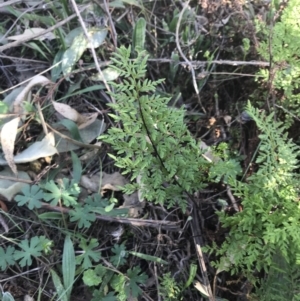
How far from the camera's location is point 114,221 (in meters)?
1.77

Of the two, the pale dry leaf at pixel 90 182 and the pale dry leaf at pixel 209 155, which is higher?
the pale dry leaf at pixel 209 155

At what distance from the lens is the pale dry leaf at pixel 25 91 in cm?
193

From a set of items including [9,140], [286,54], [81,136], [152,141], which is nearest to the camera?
[152,141]

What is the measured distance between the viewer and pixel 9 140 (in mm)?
1839

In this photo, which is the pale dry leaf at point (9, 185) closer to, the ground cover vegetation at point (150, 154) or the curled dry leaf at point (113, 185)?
the ground cover vegetation at point (150, 154)

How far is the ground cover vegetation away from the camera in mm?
1478

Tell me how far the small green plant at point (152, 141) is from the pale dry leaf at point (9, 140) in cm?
53

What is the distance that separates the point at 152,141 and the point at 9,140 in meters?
0.69

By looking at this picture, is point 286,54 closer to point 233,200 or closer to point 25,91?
point 233,200

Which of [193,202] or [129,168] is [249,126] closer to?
[193,202]

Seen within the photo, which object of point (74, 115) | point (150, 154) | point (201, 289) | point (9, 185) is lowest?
point (201, 289)

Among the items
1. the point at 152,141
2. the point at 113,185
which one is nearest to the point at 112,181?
the point at 113,185

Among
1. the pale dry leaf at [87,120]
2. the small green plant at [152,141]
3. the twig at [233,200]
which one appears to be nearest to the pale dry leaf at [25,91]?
the pale dry leaf at [87,120]

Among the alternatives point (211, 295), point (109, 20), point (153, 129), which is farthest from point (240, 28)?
point (211, 295)
